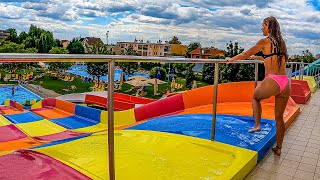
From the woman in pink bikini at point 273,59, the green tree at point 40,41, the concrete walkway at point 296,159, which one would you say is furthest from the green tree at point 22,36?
the woman in pink bikini at point 273,59

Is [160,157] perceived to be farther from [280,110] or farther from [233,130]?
[280,110]

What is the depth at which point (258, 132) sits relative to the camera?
323 centimetres

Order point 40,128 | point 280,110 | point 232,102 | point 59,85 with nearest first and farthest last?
point 280,110
point 232,102
point 40,128
point 59,85

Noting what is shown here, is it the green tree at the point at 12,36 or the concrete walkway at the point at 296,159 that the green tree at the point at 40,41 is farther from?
the concrete walkway at the point at 296,159

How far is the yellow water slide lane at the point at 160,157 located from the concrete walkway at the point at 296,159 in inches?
6.2

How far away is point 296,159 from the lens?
9.52 ft

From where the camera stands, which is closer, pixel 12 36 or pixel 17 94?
pixel 17 94

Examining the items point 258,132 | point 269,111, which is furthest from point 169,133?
point 269,111

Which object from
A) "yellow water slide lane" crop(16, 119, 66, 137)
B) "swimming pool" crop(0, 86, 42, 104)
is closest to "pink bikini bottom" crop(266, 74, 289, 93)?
"yellow water slide lane" crop(16, 119, 66, 137)

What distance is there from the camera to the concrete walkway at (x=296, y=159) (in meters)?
2.50

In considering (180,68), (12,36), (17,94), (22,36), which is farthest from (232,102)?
(22,36)

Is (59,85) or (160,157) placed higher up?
(160,157)

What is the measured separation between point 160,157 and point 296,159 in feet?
4.68

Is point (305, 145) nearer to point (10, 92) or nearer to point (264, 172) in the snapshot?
point (264, 172)
